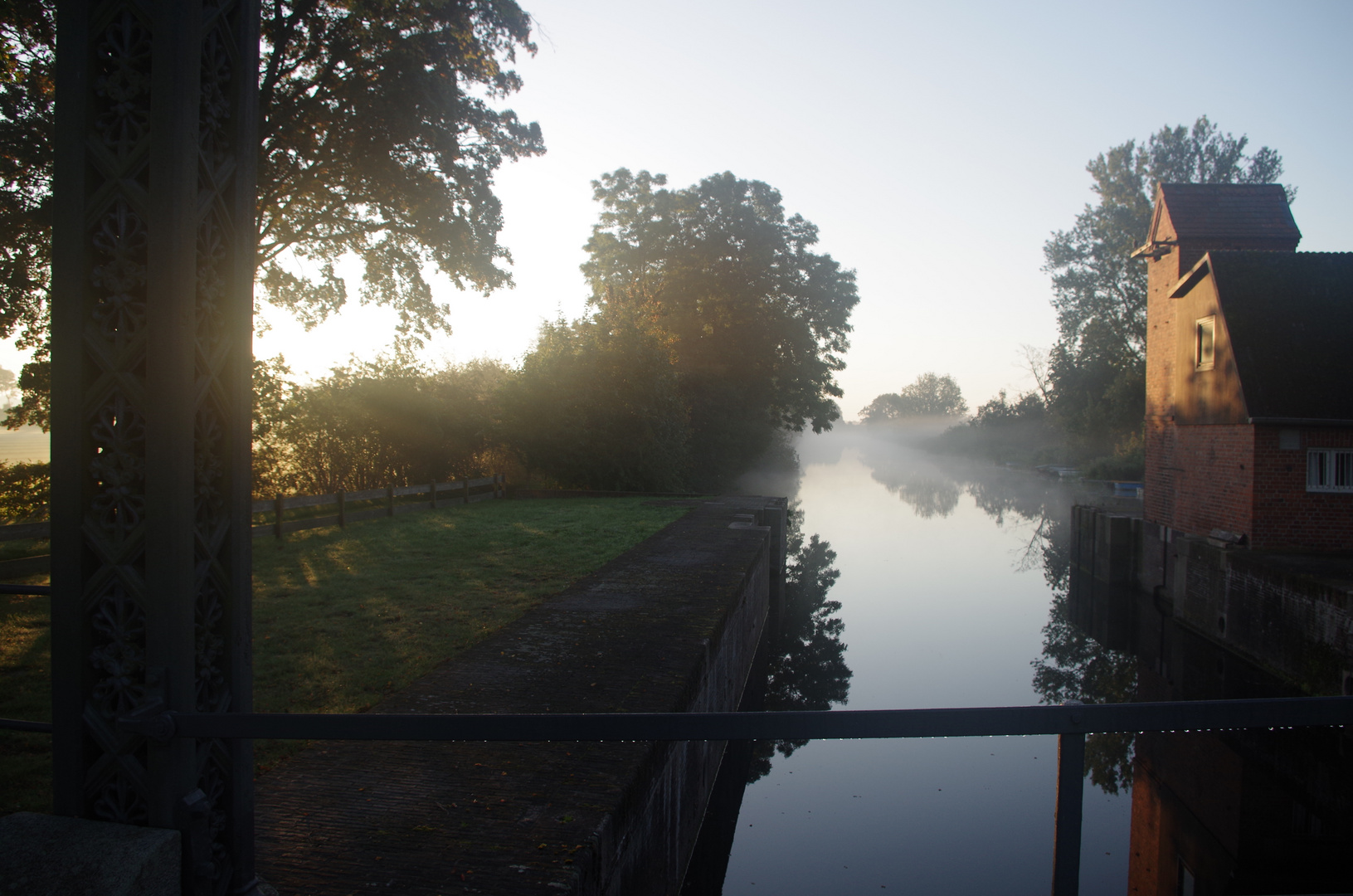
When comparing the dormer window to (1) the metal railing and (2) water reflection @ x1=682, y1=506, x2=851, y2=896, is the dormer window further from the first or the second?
A: (1) the metal railing

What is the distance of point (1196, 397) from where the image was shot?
16.3 metres

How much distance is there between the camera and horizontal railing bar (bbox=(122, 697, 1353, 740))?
5.74 feet

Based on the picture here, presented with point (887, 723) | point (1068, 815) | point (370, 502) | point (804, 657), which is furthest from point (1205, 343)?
point (370, 502)

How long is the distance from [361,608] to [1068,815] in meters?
7.92

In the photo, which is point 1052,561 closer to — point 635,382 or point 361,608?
point 635,382

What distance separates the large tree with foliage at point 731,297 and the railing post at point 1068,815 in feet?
101

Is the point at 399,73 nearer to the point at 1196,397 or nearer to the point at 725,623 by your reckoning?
the point at 725,623

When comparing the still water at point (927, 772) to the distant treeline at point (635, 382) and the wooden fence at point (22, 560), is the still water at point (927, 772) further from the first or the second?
the distant treeline at point (635, 382)

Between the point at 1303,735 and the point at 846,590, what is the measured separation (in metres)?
9.91

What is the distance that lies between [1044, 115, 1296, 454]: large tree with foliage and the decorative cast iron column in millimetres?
44109

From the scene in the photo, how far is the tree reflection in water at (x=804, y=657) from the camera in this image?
1059cm

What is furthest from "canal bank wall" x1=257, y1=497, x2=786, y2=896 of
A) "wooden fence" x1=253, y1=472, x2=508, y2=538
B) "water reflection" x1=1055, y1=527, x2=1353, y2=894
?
"wooden fence" x1=253, y1=472, x2=508, y2=538

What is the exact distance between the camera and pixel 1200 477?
15.7m

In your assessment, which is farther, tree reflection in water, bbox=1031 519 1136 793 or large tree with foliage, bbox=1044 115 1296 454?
large tree with foliage, bbox=1044 115 1296 454
